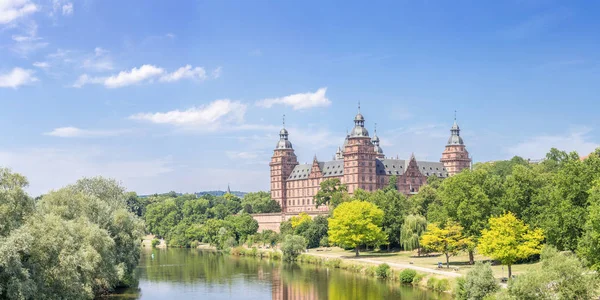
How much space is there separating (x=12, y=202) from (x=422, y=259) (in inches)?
1530

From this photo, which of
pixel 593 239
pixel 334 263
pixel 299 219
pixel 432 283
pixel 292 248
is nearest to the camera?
pixel 593 239

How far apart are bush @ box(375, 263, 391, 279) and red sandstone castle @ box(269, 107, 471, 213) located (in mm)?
59342

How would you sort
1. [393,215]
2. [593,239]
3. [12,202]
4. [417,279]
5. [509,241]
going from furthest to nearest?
[393,215], [417,279], [509,241], [593,239], [12,202]

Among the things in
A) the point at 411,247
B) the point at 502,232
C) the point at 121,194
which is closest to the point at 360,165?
the point at 411,247

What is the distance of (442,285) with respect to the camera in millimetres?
43500

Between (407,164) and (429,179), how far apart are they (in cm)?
903

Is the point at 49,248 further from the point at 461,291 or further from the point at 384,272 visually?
the point at 384,272

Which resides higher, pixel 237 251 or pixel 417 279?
pixel 237 251

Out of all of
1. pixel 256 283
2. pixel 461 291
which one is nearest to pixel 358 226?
pixel 256 283

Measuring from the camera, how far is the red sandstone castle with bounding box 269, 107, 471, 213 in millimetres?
115250

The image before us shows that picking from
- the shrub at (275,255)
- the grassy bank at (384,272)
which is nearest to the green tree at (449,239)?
the grassy bank at (384,272)

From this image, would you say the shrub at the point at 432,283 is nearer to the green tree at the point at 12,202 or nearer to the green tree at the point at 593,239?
the green tree at the point at 593,239

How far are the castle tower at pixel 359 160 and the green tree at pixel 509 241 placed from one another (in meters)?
68.6

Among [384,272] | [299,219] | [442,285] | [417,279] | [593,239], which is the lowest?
[442,285]
